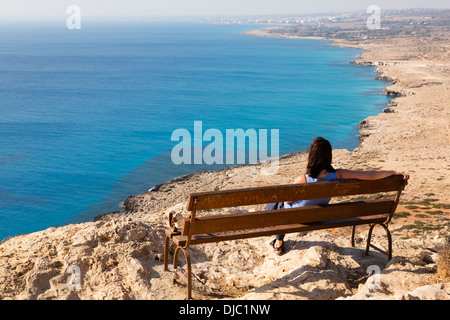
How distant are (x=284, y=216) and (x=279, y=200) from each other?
1.07 feet

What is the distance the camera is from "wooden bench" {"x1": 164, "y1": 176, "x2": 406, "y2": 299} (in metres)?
4.59

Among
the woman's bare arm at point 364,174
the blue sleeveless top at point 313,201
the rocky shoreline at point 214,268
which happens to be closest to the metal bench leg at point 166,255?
the rocky shoreline at point 214,268

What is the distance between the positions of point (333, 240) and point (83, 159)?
80.1ft

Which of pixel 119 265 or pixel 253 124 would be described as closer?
pixel 119 265

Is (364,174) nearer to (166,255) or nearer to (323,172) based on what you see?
(323,172)

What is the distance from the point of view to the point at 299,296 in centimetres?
453

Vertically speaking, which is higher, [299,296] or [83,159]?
[299,296]

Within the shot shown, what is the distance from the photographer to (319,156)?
5.17 metres

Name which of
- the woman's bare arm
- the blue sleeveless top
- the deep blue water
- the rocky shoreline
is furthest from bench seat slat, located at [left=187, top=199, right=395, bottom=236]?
the deep blue water

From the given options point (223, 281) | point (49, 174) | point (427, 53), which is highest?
point (427, 53)

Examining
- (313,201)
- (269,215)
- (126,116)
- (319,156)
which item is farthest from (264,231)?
(126,116)

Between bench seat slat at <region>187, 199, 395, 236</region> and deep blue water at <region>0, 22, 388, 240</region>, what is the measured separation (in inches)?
599

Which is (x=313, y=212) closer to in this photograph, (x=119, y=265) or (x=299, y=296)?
(x=299, y=296)
